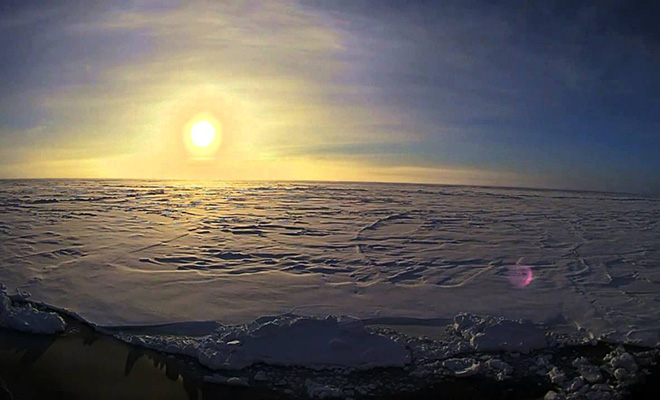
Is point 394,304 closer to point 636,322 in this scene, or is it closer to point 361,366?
point 361,366

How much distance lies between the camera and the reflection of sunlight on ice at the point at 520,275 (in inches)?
286

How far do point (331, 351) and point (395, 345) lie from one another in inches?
28.7

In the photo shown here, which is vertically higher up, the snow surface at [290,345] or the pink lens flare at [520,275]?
the pink lens flare at [520,275]

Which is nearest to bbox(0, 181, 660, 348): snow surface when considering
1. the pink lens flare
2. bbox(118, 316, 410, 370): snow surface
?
the pink lens flare

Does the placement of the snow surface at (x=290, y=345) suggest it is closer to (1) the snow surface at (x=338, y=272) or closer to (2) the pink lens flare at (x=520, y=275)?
(1) the snow surface at (x=338, y=272)

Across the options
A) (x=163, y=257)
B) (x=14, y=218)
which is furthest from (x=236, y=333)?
(x=14, y=218)

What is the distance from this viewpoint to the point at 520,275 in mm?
7758

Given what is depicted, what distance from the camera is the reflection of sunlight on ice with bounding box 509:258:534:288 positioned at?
7.27m

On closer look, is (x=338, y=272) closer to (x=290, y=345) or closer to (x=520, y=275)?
(x=290, y=345)

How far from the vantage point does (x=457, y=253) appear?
31.4ft

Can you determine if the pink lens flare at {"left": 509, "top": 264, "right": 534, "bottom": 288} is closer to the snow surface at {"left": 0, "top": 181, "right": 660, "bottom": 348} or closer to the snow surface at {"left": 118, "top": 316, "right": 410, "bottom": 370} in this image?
the snow surface at {"left": 0, "top": 181, "right": 660, "bottom": 348}

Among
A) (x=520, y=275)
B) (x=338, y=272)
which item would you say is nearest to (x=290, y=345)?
(x=338, y=272)

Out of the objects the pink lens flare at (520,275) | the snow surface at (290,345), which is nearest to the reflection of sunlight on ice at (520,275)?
the pink lens flare at (520,275)

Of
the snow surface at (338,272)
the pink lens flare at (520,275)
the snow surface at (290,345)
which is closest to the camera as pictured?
the snow surface at (290,345)
